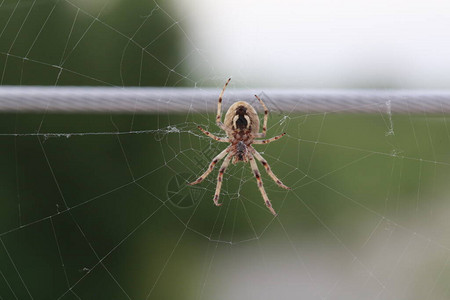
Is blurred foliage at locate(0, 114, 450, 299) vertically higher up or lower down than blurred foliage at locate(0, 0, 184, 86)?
lower down

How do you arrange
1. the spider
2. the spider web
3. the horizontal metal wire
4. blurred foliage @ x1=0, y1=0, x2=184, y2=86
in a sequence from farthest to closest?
blurred foliage @ x1=0, y1=0, x2=184, y2=86
the spider web
the spider
the horizontal metal wire

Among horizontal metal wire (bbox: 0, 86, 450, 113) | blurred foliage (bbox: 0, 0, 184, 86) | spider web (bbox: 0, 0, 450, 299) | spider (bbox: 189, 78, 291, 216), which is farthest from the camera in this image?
blurred foliage (bbox: 0, 0, 184, 86)

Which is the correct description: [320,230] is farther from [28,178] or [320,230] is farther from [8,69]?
[8,69]

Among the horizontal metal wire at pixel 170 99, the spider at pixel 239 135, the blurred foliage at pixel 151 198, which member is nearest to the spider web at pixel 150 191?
the blurred foliage at pixel 151 198

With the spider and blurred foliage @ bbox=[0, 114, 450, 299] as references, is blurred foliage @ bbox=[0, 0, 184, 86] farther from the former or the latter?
the spider

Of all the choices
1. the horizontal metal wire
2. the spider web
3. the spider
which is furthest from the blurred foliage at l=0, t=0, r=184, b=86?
the horizontal metal wire

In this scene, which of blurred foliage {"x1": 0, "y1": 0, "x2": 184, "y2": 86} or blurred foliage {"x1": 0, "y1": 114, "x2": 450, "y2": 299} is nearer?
blurred foliage {"x1": 0, "y1": 114, "x2": 450, "y2": 299}

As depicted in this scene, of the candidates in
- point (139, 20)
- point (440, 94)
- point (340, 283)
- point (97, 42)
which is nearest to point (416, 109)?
point (440, 94)

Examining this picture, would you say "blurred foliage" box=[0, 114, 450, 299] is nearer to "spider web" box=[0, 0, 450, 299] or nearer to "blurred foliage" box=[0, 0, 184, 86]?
"spider web" box=[0, 0, 450, 299]
